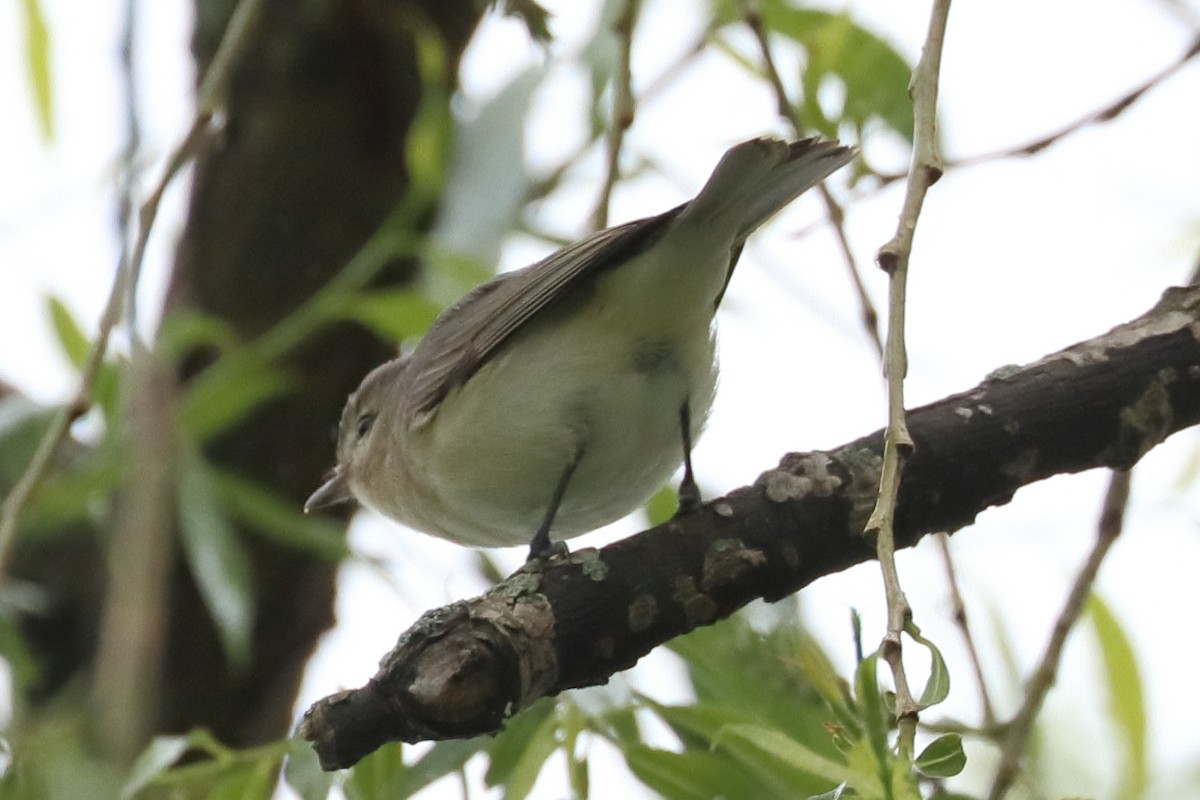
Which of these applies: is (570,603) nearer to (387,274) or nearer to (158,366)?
(158,366)

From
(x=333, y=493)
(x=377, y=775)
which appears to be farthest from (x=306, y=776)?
(x=333, y=493)

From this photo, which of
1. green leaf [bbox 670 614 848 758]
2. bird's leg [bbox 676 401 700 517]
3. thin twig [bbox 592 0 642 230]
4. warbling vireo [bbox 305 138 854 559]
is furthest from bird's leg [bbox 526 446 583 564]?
thin twig [bbox 592 0 642 230]

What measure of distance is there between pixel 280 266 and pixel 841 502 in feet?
8.68

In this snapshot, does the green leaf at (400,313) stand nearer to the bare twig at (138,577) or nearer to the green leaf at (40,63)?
the bare twig at (138,577)

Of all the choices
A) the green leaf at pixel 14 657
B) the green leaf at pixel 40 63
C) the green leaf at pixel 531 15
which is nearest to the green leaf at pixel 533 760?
the green leaf at pixel 531 15

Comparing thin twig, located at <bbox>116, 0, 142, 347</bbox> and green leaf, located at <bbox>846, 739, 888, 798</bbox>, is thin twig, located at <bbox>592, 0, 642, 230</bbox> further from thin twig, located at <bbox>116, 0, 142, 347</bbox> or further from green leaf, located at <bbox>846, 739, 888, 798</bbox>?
green leaf, located at <bbox>846, 739, 888, 798</bbox>

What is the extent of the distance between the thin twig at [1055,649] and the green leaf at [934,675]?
90cm

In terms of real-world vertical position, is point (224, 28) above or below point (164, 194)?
above

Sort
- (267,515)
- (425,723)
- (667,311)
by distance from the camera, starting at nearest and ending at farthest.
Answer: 1. (425,723)
2. (667,311)
3. (267,515)

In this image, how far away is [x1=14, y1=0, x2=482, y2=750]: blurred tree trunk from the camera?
157 inches

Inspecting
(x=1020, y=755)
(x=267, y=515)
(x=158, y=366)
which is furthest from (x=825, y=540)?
(x=267, y=515)

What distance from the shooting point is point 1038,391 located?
191 cm

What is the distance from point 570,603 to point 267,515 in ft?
6.47

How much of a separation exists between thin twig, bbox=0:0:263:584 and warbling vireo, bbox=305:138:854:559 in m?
0.60
